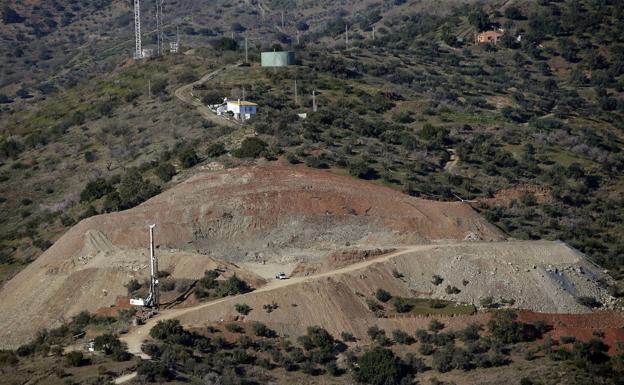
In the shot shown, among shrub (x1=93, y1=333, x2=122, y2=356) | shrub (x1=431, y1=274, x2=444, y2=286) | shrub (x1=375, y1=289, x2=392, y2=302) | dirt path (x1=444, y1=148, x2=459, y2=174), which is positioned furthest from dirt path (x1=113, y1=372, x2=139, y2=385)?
dirt path (x1=444, y1=148, x2=459, y2=174)

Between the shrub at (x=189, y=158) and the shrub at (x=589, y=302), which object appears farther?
the shrub at (x=189, y=158)

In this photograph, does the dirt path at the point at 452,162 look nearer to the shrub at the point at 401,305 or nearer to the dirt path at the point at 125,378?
the shrub at the point at 401,305

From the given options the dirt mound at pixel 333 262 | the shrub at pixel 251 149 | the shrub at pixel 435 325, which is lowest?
the shrub at pixel 435 325

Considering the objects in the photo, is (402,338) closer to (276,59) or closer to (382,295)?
(382,295)

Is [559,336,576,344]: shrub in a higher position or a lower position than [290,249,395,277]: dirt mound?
lower

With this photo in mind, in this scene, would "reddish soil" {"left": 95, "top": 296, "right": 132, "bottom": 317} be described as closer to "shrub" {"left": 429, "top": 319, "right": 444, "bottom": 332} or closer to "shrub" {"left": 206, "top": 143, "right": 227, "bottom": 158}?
"shrub" {"left": 429, "top": 319, "right": 444, "bottom": 332}

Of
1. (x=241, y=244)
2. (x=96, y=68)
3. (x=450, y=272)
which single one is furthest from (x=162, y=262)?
(x=96, y=68)

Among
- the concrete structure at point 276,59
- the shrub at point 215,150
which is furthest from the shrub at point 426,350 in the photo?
the concrete structure at point 276,59
